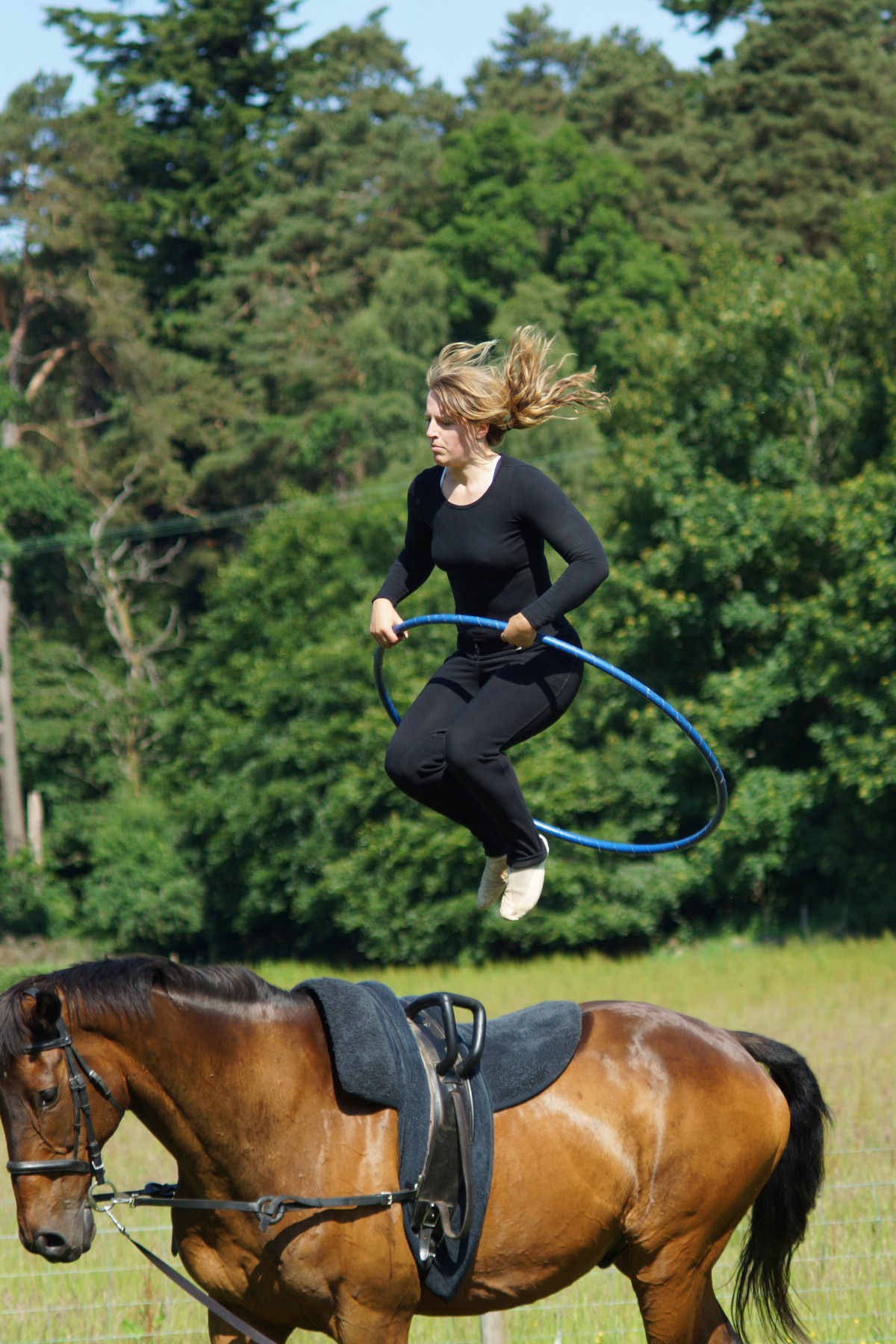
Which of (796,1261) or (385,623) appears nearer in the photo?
(385,623)

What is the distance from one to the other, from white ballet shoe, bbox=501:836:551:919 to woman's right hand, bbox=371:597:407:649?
2.90ft

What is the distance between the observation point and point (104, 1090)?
445cm

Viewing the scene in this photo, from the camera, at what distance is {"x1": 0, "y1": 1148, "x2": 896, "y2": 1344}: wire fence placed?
6945 mm

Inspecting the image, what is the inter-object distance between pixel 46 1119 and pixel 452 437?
246 centimetres

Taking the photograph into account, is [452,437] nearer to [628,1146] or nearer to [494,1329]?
[628,1146]

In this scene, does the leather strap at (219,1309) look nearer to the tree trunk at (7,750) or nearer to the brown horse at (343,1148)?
the brown horse at (343,1148)

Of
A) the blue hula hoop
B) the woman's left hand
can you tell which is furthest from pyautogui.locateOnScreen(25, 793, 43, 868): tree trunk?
the woman's left hand

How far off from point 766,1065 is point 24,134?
3875cm

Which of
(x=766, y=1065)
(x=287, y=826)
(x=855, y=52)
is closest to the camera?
(x=766, y=1065)

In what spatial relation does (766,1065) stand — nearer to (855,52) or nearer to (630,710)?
(630,710)

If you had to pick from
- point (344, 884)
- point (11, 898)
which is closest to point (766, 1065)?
point (344, 884)

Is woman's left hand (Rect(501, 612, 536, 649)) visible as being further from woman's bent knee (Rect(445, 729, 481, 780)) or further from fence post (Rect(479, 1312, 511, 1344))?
fence post (Rect(479, 1312, 511, 1344))

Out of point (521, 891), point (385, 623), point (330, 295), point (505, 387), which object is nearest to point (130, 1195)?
point (521, 891)

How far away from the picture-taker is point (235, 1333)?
4.82m
